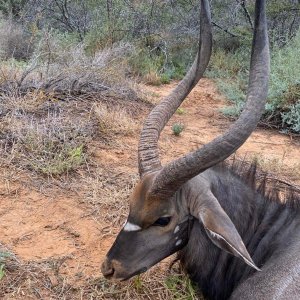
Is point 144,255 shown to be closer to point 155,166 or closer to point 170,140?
point 155,166

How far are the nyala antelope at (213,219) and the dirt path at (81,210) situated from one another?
805 mm

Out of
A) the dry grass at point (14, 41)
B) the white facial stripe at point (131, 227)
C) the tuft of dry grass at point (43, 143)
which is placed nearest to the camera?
the white facial stripe at point (131, 227)

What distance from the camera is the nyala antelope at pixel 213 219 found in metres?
2.64

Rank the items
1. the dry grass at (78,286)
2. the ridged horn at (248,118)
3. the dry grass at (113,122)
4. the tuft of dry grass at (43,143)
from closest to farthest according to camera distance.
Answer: the ridged horn at (248,118), the dry grass at (78,286), the tuft of dry grass at (43,143), the dry grass at (113,122)

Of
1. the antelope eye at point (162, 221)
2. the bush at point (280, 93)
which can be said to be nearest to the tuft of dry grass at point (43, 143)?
the antelope eye at point (162, 221)

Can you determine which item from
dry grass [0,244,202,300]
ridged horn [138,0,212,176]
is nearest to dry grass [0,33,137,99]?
dry grass [0,244,202,300]

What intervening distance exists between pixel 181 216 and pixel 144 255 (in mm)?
316

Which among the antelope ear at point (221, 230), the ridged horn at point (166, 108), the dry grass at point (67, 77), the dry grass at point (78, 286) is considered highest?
the ridged horn at point (166, 108)

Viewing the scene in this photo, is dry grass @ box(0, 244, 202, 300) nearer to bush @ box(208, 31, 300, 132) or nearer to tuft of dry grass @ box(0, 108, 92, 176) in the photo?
tuft of dry grass @ box(0, 108, 92, 176)

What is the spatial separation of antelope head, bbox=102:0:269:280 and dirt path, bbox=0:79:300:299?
2.49 feet

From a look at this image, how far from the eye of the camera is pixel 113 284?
3436mm

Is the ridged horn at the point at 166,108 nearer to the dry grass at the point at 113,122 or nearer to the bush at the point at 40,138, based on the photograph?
the bush at the point at 40,138

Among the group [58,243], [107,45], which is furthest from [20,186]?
[107,45]

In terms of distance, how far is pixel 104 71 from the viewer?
7.47 m
